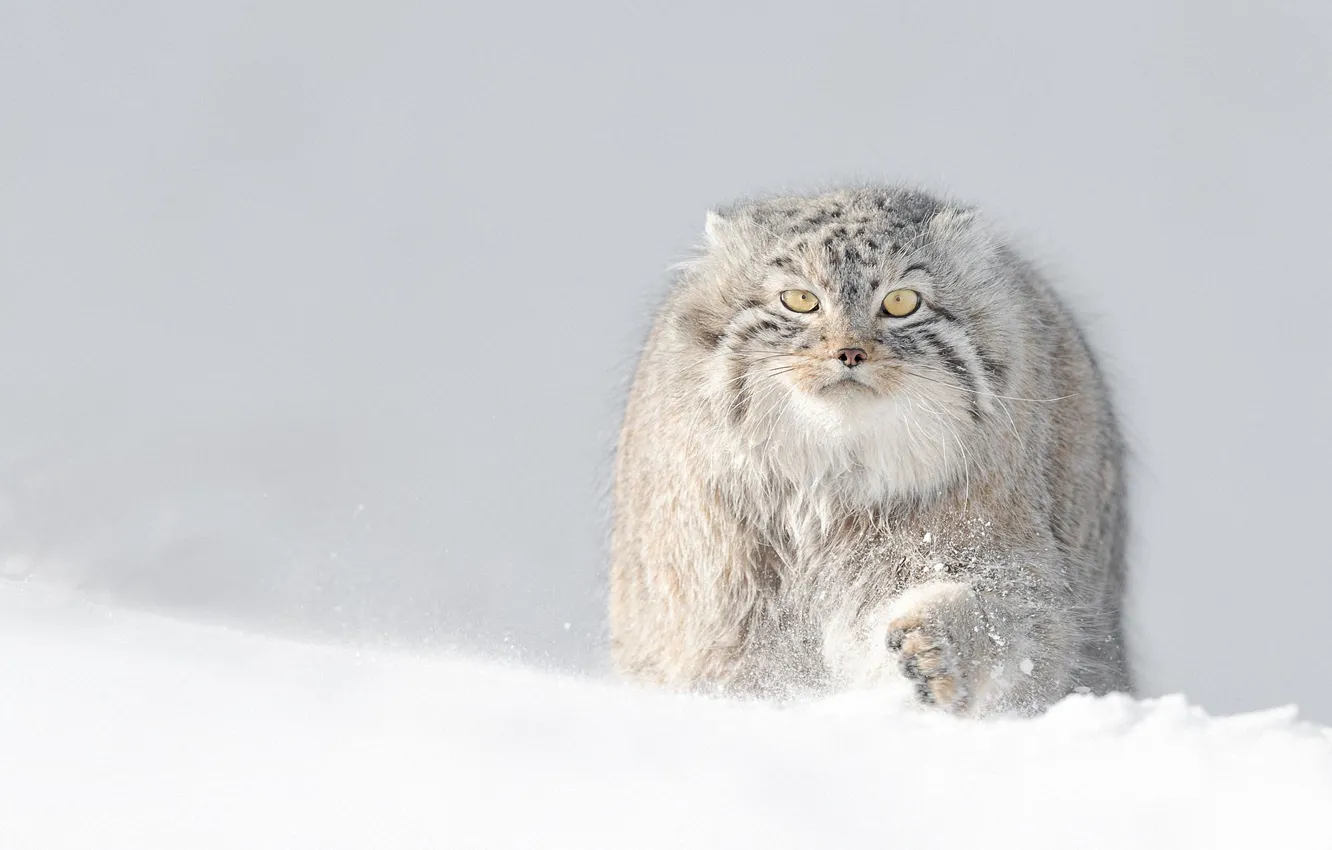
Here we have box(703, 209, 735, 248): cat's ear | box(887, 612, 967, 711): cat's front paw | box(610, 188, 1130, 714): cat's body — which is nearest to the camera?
box(887, 612, 967, 711): cat's front paw

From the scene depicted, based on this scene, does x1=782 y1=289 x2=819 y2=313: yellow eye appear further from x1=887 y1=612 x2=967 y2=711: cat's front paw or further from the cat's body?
x1=887 y1=612 x2=967 y2=711: cat's front paw

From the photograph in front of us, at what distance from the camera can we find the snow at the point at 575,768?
4199mm

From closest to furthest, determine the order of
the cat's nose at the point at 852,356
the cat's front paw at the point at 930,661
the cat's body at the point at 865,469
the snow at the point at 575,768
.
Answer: the snow at the point at 575,768
the cat's front paw at the point at 930,661
the cat's nose at the point at 852,356
the cat's body at the point at 865,469

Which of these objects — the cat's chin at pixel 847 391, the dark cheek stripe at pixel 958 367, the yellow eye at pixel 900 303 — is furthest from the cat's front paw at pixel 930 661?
the yellow eye at pixel 900 303

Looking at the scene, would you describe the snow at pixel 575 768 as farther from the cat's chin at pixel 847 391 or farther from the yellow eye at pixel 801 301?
the yellow eye at pixel 801 301

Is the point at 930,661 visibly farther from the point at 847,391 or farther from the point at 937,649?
the point at 847,391

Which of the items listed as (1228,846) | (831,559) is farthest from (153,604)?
(1228,846)

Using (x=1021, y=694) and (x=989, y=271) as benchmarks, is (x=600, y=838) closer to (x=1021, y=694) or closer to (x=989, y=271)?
(x=1021, y=694)

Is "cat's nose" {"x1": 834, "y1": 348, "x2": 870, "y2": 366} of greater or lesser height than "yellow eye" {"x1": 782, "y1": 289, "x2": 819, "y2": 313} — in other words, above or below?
below

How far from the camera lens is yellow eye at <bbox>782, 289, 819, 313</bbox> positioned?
6098 mm

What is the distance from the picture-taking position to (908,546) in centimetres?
632

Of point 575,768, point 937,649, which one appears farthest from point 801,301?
point 575,768

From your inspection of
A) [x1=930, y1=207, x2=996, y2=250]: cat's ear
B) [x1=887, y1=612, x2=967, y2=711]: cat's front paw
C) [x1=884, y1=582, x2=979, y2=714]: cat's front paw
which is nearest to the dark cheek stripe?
[x1=930, y1=207, x2=996, y2=250]: cat's ear

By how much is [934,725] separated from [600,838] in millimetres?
1378
